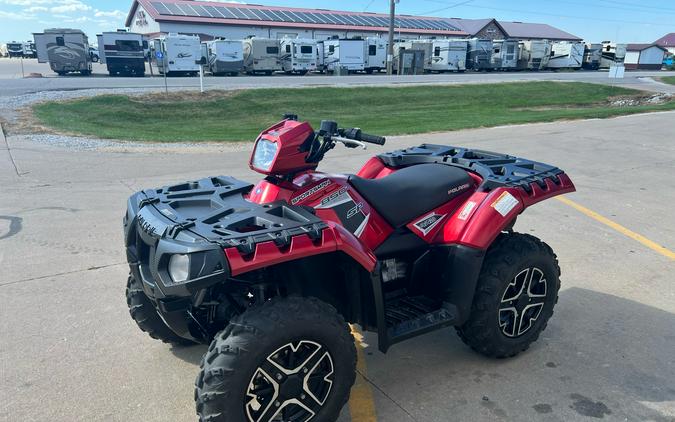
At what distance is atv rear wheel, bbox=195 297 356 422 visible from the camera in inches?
96.3

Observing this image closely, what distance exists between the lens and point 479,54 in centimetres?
4719

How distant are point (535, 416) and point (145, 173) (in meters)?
7.67

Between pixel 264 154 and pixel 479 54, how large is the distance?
47961 millimetres

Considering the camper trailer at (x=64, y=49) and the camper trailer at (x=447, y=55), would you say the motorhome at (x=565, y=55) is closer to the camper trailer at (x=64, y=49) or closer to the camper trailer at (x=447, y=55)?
the camper trailer at (x=447, y=55)

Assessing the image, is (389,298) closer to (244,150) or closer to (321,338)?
(321,338)

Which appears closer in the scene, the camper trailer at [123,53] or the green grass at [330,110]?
the green grass at [330,110]

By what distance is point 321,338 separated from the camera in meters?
2.64

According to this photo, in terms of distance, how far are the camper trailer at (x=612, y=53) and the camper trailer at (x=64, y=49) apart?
164 feet

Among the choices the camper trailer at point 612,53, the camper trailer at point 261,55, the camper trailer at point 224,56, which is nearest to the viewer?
the camper trailer at point 224,56

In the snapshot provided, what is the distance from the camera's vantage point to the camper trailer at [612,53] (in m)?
56.9

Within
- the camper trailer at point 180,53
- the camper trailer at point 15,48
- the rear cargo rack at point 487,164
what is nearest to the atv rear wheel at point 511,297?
the rear cargo rack at point 487,164

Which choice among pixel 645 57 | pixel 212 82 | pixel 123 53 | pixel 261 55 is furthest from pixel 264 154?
pixel 645 57

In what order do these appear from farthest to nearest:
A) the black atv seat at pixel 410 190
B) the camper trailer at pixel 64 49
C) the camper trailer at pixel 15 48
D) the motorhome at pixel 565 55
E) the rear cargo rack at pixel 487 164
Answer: the camper trailer at pixel 15 48
the motorhome at pixel 565 55
the camper trailer at pixel 64 49
the rear cargo rack at pixel 487 164
the black atv seat at pixel 410 190

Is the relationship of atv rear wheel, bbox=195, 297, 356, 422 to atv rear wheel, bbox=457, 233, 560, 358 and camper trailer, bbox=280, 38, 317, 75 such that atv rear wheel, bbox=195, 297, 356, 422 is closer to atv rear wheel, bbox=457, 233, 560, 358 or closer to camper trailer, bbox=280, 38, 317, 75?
atv rear wheel, bbox=457, 233, 560, 358
